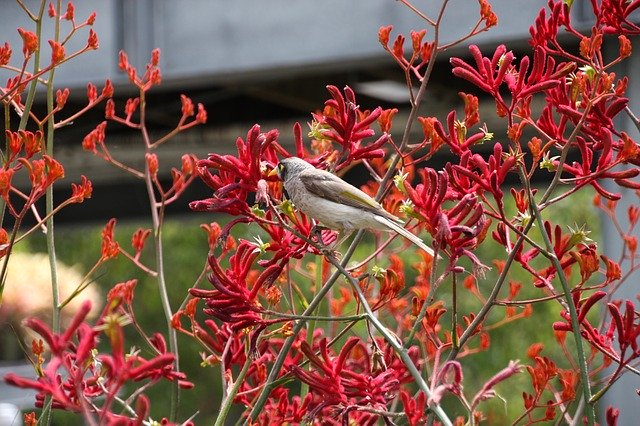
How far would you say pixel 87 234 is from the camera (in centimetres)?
1402

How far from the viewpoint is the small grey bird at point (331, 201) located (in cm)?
177

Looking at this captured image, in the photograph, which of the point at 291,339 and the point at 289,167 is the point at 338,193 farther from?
the point at 291,339

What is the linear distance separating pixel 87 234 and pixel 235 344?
41.2 feet

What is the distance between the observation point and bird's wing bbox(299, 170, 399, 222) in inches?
73.5

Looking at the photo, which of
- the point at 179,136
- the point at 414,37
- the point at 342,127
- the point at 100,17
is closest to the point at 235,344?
the point at 342,127

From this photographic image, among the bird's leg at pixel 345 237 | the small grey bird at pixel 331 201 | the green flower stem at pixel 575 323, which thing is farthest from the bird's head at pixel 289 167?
the green flower stem at pixel 575 323

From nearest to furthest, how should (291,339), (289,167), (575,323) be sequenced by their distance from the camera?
(575,323) < (291,339) < (289,167)

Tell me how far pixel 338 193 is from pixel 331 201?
5cm

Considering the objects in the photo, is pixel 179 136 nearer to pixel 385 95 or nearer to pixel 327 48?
pixel 385 95

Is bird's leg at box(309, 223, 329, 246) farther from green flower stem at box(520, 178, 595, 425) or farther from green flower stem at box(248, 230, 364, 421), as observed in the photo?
green flower stem at box(520, 178, 595, 425)

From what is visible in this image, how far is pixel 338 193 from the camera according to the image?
1.91 m

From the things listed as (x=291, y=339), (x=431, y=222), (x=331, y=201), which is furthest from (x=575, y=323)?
(x=331, y=201)

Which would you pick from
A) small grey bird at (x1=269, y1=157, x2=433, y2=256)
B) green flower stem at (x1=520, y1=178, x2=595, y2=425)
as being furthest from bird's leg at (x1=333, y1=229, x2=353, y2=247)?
green flower stem at (x1=520, y1=178, x2=595, y2=425)

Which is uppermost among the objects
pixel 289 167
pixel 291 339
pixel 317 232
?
pixel 289 167
